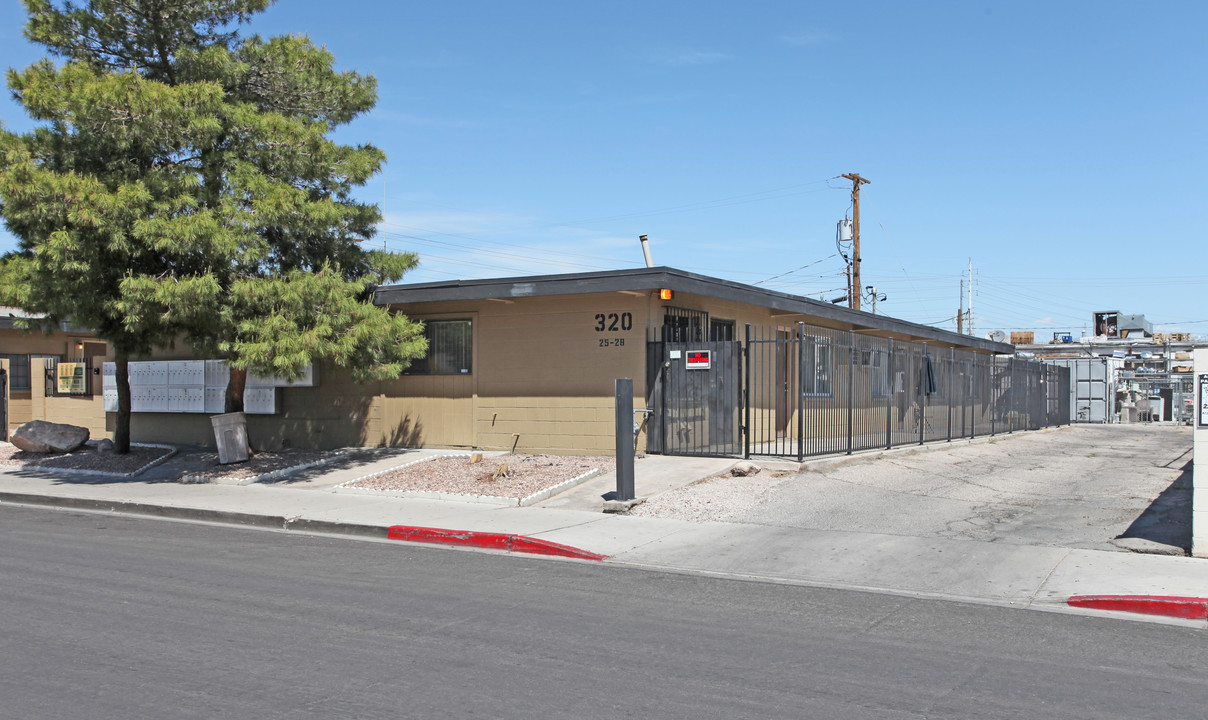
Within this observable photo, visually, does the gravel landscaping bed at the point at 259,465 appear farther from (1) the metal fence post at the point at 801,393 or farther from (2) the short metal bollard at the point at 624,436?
(1) the metal fence post at the point at 801,393

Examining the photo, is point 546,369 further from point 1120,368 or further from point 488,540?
point 1120,368

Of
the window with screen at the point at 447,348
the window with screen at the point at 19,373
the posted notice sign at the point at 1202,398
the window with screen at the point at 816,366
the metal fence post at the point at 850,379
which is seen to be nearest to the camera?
the posted notice sign at the point at 1202,398

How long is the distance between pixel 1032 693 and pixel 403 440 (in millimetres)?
14828

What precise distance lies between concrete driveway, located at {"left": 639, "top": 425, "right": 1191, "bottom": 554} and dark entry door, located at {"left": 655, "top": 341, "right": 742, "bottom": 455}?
1566 mm

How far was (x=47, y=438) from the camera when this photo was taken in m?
20.3

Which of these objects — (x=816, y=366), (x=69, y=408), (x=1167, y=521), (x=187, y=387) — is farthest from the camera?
(x=69, y=408)

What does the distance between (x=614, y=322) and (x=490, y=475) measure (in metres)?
3.47

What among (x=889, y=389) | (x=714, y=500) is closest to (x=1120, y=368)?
(x=889, y=389)

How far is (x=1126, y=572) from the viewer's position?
8836 mm

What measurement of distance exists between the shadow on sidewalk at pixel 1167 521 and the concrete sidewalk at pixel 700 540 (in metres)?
0.86

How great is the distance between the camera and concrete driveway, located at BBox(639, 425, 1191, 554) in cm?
1104

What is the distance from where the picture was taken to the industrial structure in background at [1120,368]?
3841 centimetres

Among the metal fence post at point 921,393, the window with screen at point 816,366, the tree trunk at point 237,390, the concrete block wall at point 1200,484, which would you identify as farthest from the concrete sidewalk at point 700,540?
the metal fence post at point 921,393

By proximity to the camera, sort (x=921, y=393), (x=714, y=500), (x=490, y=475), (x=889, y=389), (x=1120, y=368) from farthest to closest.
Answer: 1. (x=1120, y=368)
2. (x=921, y=393)
3. (x=889, y=389)
4. (x=490, y=475)
5. (x=714, y=500)
